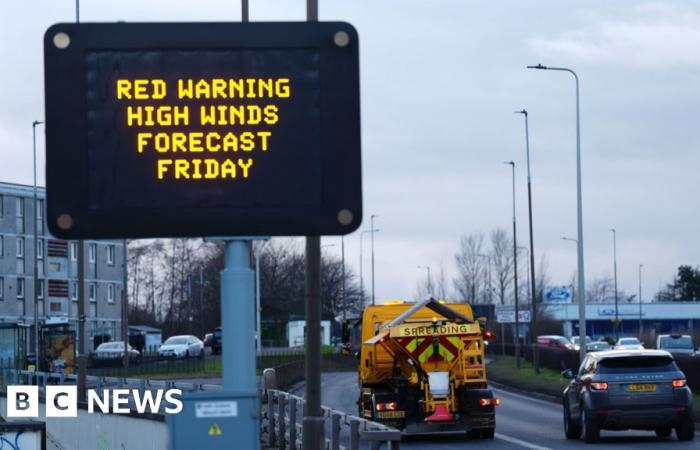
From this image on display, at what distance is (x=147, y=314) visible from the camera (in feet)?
501

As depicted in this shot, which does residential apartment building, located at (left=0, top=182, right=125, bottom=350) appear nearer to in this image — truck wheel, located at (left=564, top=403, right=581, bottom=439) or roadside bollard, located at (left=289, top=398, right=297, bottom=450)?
truck wheel, located at (left=564, top=403, right=581, bottom=439)

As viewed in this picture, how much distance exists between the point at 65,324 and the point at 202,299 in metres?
55.2

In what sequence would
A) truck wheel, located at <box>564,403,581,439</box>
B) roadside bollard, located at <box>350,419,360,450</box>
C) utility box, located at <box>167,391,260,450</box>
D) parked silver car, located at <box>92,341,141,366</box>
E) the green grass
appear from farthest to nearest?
parked silver car, located at <box>92,341,141,366</box> → the green grass → truck wheel, located at <box>564,403,581,439</box> → roadside bollard, located at <box>350,419,360,450</box> → utility box, located at <box>167,391,260,450</box>

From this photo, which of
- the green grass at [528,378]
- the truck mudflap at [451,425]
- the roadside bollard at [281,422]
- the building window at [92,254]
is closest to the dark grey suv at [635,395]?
the truck mudflap at [451,425]

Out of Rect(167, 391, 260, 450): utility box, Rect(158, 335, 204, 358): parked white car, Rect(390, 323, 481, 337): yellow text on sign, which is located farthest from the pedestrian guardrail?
Rect(158, 335, 204, 358): parked white car

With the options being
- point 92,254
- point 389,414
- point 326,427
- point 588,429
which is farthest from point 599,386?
point 92,254

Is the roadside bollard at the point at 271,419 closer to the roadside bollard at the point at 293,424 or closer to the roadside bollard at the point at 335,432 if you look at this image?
the roadside bollard at the point at 293,424

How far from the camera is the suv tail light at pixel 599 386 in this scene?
26922 mm

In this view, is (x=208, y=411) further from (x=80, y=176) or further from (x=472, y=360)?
(x=472, y=360)

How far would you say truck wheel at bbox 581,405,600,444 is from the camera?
27266 millimetres

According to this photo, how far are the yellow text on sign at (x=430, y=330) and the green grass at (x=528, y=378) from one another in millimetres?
19524

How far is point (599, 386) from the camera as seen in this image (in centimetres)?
2700

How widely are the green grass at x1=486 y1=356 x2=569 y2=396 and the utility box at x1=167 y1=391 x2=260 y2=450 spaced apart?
38.3m

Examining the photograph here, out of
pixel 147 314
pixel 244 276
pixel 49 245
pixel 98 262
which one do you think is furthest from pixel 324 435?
pixel 147 314
